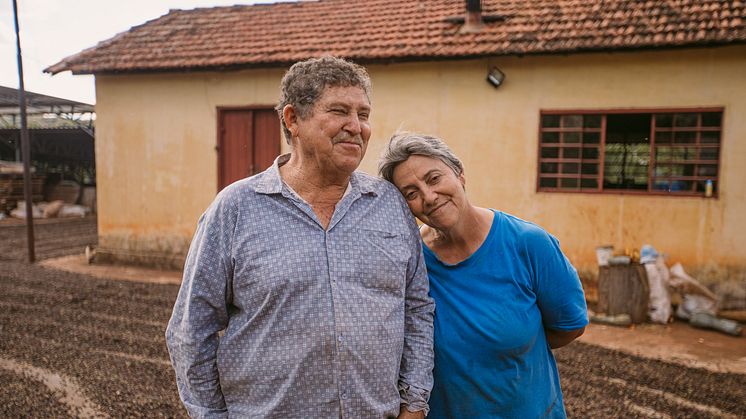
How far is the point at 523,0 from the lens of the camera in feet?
29.2

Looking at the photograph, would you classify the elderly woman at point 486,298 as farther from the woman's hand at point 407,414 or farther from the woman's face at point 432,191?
the woman's hand at point 407,414

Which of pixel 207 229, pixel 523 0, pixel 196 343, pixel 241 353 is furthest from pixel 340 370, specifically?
pixel 523 0

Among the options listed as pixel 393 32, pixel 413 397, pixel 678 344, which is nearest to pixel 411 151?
pixel 413 397

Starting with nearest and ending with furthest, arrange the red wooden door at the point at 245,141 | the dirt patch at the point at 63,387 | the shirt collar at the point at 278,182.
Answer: the shirt collar at the point at 278,182 < the dirt patch at the point at 63,387 < the red wooden door at the point at 245,141

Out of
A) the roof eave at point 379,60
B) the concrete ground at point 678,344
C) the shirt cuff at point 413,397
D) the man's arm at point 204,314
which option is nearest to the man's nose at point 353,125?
the man's arm at point 204,314

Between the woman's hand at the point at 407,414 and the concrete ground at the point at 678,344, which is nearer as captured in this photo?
the woman's hand at the point at 407,414

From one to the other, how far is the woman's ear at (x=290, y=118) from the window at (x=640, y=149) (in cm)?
659

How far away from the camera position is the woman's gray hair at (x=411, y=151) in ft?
6.82

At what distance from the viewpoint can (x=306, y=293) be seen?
68.1 inches

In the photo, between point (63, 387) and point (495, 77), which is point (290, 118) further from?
point (495, 77)

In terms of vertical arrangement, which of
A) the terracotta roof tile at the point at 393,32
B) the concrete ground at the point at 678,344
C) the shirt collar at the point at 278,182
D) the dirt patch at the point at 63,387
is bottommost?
the concrete ground at the point at 678,344

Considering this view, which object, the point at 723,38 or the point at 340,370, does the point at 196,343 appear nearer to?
the point at 340,370

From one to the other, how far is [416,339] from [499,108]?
663cm

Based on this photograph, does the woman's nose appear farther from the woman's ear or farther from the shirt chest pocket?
the woman's ear
